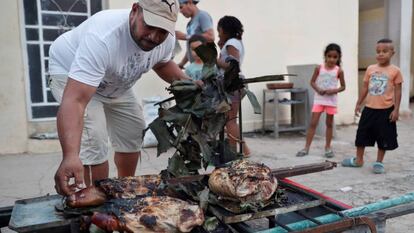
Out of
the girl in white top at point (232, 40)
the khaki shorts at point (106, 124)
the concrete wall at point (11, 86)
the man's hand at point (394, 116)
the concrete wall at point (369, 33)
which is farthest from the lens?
the concrete wall at point (369, 33)

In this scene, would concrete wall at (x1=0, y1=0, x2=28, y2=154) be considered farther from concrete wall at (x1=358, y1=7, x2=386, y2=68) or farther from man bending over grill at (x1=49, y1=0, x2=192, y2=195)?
concrete wall at (x1=358, y1=7, x2=386, y2=68)

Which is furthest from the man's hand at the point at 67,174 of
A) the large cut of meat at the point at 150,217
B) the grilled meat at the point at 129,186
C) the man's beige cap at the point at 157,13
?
the man's beige cap at the point at 157,13

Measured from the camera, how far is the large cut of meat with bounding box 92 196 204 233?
4.53 feet

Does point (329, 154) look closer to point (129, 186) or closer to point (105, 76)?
point (105, 76)

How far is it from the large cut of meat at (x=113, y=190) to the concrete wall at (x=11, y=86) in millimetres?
3585

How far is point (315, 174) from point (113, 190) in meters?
2.91

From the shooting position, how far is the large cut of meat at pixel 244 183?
1.60 meters

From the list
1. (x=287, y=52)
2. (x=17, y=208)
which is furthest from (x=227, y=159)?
(x=287, y=52)

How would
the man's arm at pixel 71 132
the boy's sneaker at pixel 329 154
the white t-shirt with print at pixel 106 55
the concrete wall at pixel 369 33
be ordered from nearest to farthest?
the man's arm at pixel 71 132 → the white t-shirt with print at pixel 106 55 → the boy's sneaker at pixel 329 154 → the concrete wall at pixel 369 33

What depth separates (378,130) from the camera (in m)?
4.13

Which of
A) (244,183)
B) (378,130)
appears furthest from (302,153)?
(244,183)

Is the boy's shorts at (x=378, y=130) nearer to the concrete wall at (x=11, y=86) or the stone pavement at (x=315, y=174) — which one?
the stone pavement at (x=315, y=174)

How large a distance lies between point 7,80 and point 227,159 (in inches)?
143

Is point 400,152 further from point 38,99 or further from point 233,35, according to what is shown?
point 38,99
